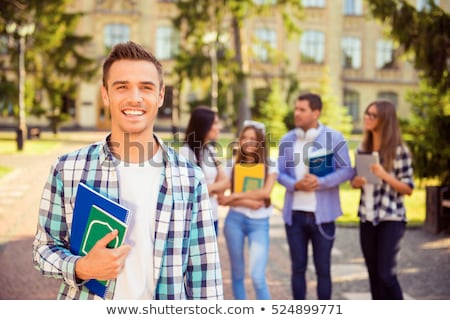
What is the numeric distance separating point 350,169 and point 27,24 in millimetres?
17583

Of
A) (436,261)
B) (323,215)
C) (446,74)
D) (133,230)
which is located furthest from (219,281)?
(446,74)

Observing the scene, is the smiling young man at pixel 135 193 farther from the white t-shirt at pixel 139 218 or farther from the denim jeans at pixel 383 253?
the denim jeans at pixel 383 253

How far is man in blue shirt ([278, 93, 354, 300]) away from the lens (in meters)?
4.92

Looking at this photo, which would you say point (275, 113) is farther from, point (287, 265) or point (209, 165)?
point (209, 165)

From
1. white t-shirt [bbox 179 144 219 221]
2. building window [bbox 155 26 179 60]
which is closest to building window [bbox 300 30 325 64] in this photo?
building window [bbox 155 26 179 60]

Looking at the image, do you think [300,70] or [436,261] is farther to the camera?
[300,70]

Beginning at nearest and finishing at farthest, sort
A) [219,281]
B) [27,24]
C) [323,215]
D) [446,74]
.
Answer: [219,281] < [323,215] < [446,74] < [27,24]

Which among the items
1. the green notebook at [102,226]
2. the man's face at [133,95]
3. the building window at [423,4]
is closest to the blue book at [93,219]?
the green notebook at [102,226]

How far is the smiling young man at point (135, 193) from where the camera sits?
229 cm

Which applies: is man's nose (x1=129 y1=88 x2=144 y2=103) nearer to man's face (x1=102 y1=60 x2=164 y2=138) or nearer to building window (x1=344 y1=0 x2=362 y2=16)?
man's face (x1=102 y1=60 x2=164 y2=138)

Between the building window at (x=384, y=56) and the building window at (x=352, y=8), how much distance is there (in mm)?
2674

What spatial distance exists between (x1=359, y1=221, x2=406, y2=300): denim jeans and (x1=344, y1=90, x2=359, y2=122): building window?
25.7m

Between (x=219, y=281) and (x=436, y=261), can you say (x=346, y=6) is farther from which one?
(x=219, y=281)

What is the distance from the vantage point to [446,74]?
7.88 m
